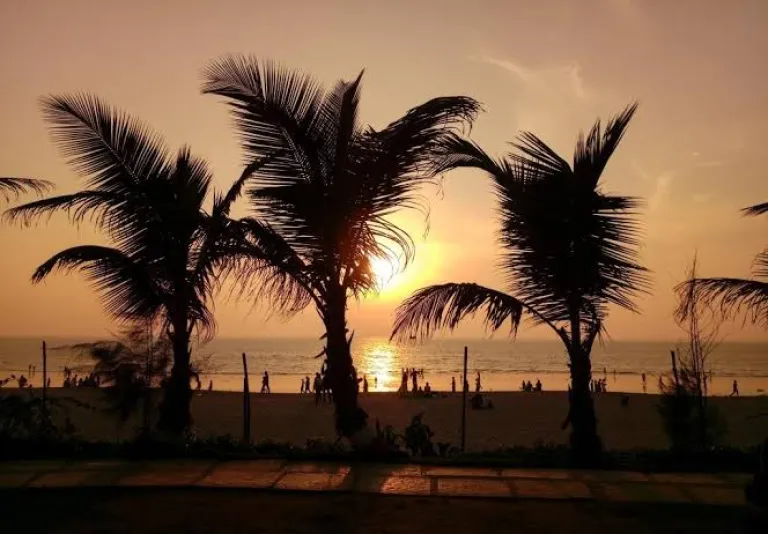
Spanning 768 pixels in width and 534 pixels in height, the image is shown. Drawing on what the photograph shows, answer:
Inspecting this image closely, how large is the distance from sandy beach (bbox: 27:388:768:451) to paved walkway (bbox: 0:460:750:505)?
8844mm

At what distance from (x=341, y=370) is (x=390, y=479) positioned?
185 centimetres

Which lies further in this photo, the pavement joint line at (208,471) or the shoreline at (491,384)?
the shoreline at (491,384)

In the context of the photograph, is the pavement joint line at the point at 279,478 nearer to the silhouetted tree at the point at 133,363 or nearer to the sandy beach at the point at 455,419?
the silhouetted tree at the point at 133,363

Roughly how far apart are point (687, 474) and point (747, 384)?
58495 mm

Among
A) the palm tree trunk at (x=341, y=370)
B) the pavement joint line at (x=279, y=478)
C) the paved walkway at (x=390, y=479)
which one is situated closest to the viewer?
the paved walkway at (x=390, y=479)

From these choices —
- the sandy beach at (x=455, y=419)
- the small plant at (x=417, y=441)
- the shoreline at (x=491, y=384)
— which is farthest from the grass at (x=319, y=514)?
the shoreline at (x=491, y=384)

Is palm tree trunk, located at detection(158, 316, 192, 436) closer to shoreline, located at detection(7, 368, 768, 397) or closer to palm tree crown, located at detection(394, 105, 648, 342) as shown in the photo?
palm tree crown, located at detection(394, 105, 648, 342)

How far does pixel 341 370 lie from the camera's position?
8.09m

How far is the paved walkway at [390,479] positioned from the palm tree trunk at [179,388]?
1060 millimetres

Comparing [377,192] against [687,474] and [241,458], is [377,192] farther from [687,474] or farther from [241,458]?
[687,474]

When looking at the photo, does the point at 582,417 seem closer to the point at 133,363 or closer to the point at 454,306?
the point at 454,306

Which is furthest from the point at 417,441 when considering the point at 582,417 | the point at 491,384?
the point at 491,384

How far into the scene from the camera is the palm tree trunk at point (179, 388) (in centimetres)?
837

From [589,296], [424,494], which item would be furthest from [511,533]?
[589,296]
